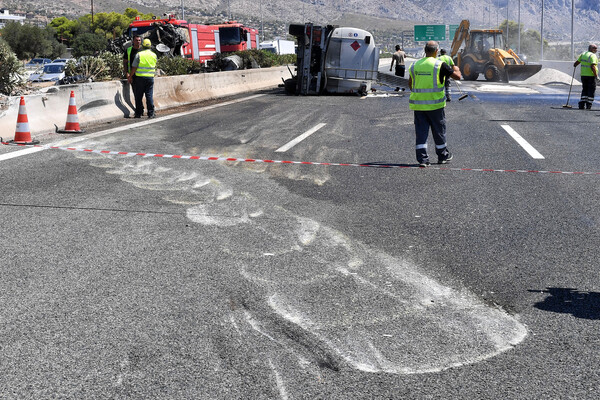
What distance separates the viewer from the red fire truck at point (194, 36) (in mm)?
30906

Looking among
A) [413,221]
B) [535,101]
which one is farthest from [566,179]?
[535,101]

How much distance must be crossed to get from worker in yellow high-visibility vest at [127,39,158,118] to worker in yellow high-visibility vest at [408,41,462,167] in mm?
7268

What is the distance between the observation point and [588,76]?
20438mm

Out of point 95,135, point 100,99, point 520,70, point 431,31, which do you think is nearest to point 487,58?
point 520,70

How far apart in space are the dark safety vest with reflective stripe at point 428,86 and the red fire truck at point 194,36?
20.1 meters

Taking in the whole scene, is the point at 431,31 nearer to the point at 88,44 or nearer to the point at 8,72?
the point at 88,44

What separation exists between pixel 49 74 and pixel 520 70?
25420mm

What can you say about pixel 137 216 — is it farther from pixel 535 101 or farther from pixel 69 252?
pixel 535 101

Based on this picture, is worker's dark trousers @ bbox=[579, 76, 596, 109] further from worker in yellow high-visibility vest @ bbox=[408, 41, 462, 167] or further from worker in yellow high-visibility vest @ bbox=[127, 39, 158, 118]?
worker in yellow high-visibility vest @ bbox=[127, 39, 158, 118]

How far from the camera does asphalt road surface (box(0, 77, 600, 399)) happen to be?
3701 millimetres

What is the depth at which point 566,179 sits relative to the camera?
9.32 metres

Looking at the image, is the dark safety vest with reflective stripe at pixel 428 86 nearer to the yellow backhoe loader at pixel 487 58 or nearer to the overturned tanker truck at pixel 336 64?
the overturned tanker truck at pixel 336 64

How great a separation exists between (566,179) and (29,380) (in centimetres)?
764

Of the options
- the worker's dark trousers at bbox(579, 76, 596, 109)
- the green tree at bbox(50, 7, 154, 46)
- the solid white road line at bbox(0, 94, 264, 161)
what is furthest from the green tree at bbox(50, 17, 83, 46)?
the worker's dark trousers at bbox(579, 76, 596, 109)
